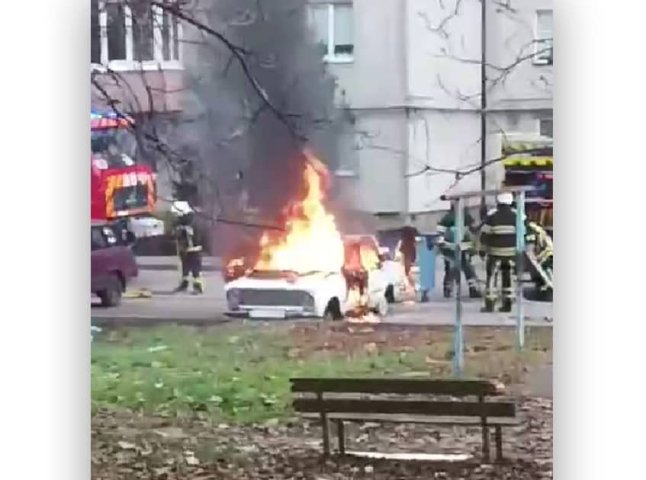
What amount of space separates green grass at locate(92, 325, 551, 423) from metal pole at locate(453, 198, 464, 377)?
1 cm

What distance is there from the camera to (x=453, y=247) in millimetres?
1503

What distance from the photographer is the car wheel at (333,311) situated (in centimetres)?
152

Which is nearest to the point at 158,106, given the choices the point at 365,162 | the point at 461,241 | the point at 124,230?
the point at 124,230

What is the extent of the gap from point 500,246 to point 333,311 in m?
0.25

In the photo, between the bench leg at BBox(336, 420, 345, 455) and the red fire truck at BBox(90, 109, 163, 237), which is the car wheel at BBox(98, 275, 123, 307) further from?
the bench leg at BBox(336, 420, 345, 455)

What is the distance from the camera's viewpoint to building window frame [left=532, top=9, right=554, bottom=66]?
147cm

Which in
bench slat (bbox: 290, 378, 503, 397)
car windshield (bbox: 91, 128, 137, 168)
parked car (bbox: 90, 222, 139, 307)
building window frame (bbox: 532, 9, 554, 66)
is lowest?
bench slat (bbox: 290, 378, 503, 397)

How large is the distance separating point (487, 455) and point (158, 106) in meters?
0.66

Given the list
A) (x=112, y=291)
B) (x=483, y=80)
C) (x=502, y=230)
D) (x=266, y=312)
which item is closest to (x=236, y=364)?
(x=266, y=312)

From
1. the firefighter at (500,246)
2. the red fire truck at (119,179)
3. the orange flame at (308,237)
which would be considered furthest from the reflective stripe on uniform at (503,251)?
the red fire truck at (119,179)

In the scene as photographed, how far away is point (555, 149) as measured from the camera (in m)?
1.48

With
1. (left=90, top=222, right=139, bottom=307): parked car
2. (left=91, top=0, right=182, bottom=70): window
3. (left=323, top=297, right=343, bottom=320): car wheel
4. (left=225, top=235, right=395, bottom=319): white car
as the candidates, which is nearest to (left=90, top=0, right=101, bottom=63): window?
(left=91, top=0, right=182, bottom=70): window

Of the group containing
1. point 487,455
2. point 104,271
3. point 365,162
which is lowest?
point 487,455

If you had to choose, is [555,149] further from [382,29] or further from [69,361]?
[69,361]
